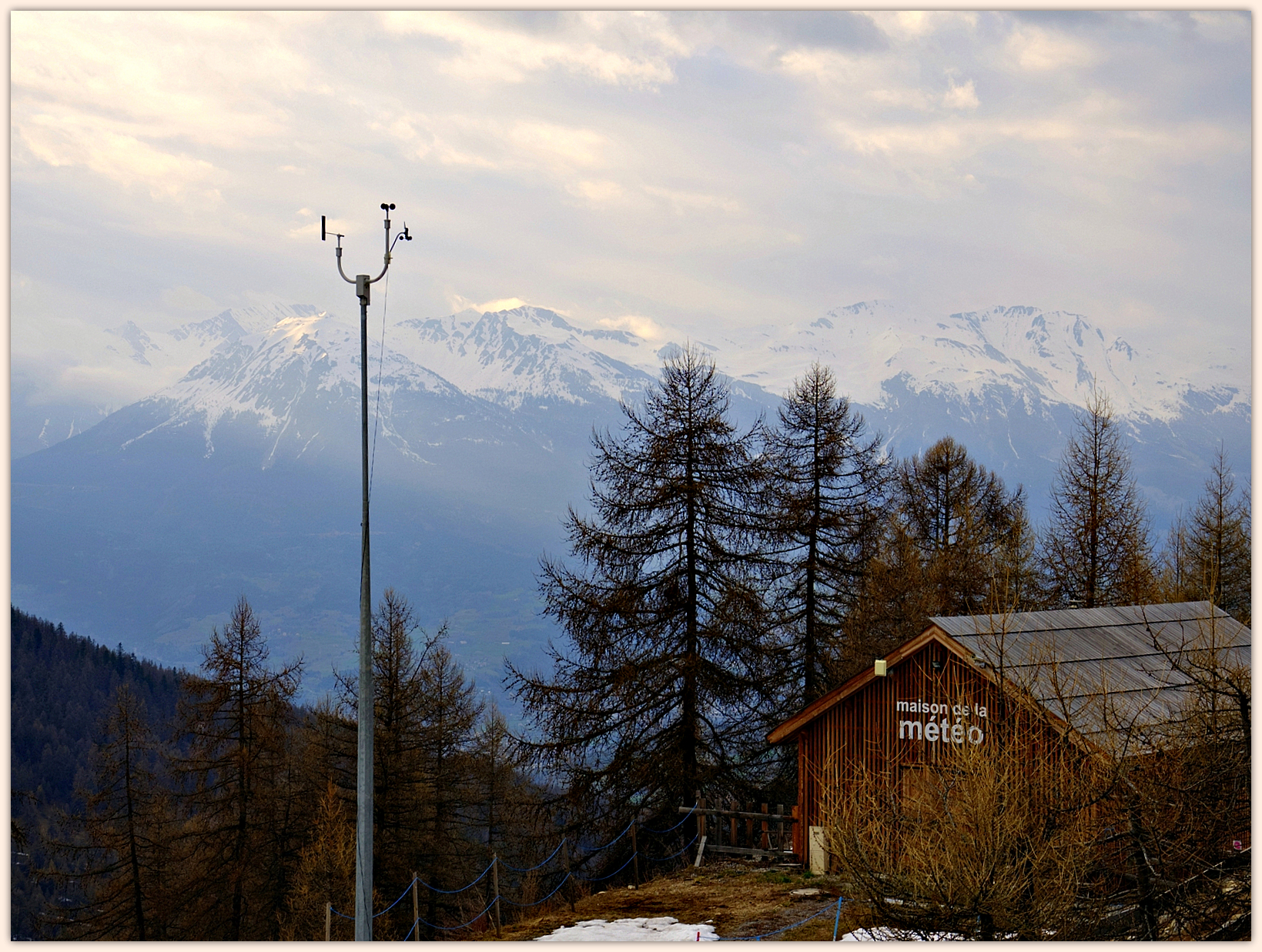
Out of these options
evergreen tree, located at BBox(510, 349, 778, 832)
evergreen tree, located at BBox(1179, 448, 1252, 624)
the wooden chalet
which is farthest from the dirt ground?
evergreen tree, located at BBox(1179, 448, 1252, 624)

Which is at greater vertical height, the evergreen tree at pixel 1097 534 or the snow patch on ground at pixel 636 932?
the evergreen tree at pixel 1097 534

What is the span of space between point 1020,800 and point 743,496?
1888cm

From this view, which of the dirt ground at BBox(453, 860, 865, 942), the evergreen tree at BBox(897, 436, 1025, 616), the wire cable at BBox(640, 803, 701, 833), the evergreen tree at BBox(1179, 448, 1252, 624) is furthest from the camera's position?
the evergreen tree at BBox(1179, 448, 1252, 624)

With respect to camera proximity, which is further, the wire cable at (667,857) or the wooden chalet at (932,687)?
the wire cable at (667,857)

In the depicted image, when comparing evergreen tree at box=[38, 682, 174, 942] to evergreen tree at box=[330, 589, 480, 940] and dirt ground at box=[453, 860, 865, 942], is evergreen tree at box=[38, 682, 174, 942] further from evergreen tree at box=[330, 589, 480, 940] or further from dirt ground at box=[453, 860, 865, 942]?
dirt ground at box=[453, 860, 865, 942]

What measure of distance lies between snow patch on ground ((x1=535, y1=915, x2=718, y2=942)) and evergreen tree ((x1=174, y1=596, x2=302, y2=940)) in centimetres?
2172

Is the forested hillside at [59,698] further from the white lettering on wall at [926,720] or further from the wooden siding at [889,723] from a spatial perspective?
the white lettering on wall at [926,720]

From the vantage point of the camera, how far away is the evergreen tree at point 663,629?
26.7 m

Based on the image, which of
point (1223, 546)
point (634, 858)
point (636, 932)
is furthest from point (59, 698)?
point (636, 932)

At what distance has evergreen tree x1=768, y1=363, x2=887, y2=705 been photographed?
30.6m

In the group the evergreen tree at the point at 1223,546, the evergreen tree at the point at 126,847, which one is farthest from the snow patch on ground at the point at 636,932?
the evergreen tree at the point at 1223,546

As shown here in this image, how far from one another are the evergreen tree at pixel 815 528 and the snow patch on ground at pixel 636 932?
512 inches

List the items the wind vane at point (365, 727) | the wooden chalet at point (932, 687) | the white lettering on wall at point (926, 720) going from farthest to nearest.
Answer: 1. the white lettering on wall at point (926, 720)
2. the wooden chalet at point (932, 687)
3. the wind vane at point (365, 727)

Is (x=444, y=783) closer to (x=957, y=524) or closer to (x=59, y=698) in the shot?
(x=957, y=524)
